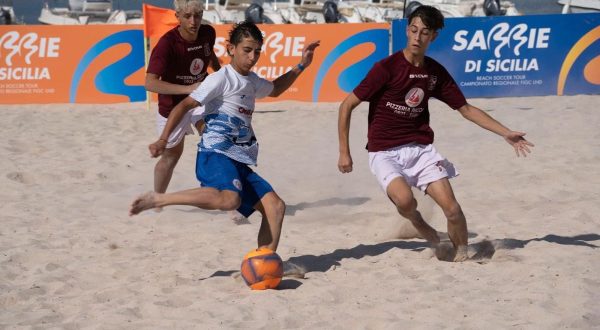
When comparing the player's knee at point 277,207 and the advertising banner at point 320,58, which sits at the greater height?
the player's knee at point 277,207

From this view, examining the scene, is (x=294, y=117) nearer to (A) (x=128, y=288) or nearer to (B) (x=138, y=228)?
(B) (x=138, y=228)

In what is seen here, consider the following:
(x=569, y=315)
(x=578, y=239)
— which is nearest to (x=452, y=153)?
(x=578, y=239)

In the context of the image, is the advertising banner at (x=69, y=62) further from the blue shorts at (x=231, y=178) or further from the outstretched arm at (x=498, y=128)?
the outstretched arm at (x=498, y=128)

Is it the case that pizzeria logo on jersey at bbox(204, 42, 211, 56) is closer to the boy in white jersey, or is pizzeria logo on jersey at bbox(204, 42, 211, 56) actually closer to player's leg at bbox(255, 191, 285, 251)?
the boy in white jersey

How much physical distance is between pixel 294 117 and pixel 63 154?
3670mm

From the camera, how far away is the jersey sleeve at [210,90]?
5121mm

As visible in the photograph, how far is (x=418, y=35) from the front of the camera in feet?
A: 17.4

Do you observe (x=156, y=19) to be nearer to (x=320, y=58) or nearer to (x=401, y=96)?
(x=320, y=58)

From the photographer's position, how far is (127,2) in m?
40.5

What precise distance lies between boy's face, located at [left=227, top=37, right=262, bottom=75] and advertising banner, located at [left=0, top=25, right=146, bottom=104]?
848cm

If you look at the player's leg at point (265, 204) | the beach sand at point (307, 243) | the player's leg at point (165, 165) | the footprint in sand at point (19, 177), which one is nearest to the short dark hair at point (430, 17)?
the player's leg at point (265, 204)

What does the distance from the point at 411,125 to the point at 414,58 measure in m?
0.43

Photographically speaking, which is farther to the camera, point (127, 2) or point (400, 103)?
point (127, 2)

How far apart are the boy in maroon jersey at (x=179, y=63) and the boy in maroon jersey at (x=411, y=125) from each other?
1.50 m
